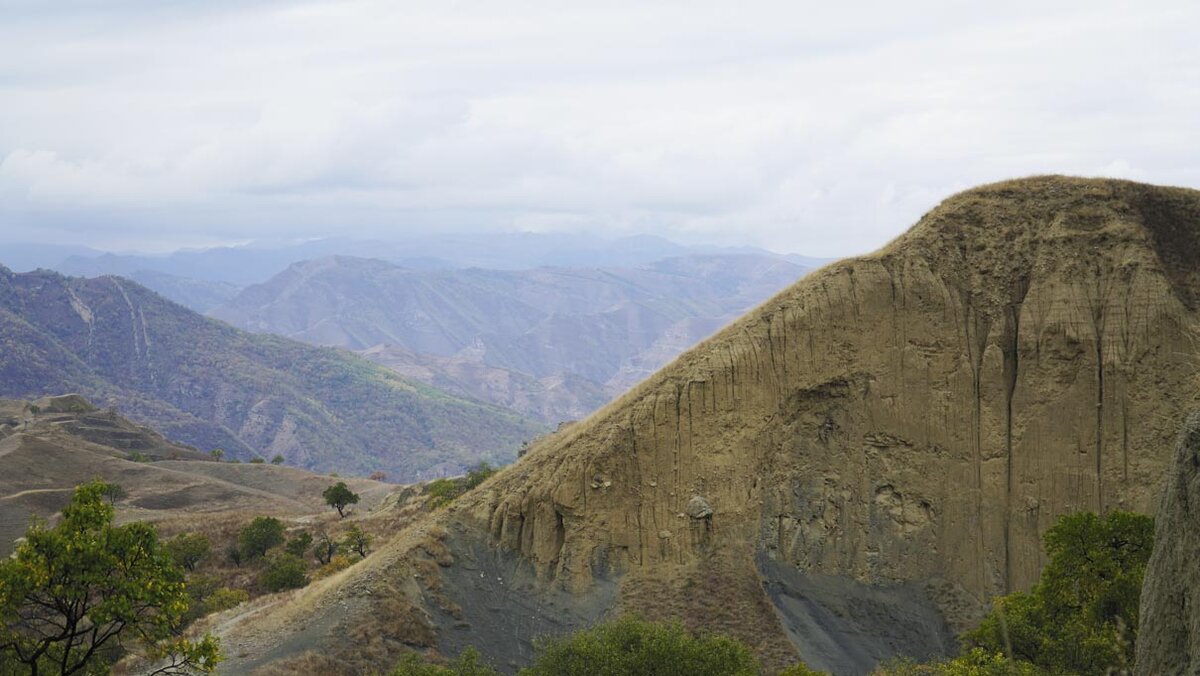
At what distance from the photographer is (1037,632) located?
27047 mm

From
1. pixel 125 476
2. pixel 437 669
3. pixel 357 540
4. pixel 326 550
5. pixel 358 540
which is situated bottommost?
pixel 125 476

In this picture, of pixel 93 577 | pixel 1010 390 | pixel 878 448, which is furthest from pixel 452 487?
pixel 93 577

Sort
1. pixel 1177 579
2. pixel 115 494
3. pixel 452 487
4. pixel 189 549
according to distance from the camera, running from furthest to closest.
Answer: pixel 115 494 < pixel 452 487 < pixel 189 549 < pixel 1177 579

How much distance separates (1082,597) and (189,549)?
48167 millimetres

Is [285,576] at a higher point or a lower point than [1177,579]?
lower

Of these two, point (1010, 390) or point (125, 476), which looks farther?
point (125, 476)

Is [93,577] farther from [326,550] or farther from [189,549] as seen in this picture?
[189,549]

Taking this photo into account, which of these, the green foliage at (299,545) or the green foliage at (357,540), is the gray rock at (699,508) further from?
the green foliage at (299,545)

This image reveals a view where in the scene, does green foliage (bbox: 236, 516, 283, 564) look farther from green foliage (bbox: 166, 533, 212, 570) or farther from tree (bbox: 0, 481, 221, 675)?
tree (bbox: 0, 481, 221, 675)

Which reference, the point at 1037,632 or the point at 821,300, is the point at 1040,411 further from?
the point at 1037,632

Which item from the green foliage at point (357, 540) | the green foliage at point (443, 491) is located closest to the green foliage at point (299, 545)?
the green foliage at point (357, 540)

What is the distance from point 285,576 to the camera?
4909 cm

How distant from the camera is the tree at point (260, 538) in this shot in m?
59.4

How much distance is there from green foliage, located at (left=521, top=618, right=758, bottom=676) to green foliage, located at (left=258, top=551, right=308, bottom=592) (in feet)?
85.7
